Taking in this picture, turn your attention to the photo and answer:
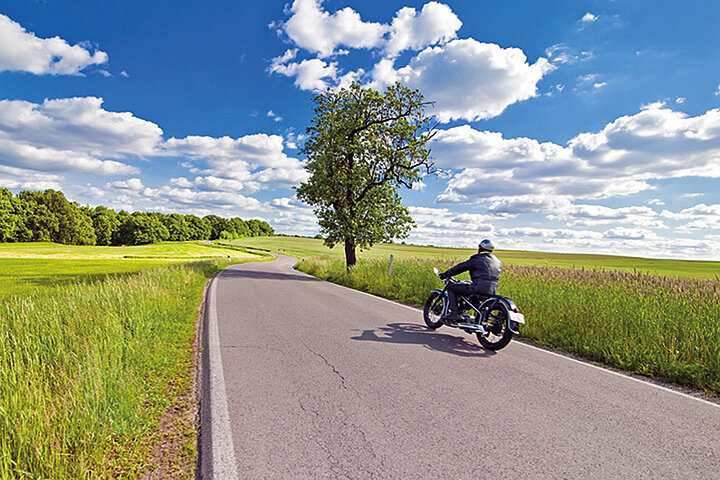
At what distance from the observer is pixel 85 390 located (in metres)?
3.37

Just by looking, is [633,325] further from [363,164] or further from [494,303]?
[363,164]

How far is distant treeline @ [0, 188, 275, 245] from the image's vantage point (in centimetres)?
7144

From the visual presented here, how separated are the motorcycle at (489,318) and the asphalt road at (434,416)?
0.28 m

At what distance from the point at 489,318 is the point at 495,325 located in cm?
62

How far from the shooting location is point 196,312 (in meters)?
9.56

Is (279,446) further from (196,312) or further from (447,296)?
(196,312)

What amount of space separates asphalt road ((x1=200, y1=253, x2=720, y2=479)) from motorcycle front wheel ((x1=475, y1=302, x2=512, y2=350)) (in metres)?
0.21

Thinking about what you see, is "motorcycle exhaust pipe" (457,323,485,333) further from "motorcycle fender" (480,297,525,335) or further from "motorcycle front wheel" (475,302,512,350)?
"motorcycle fender" (480,297,525,335)

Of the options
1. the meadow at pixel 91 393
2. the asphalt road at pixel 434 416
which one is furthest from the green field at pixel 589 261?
the meadow at pixel 91 393

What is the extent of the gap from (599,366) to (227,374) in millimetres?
5432

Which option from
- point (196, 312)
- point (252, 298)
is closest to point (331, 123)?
point (252, 298)

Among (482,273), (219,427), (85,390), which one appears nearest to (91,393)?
(85,390)

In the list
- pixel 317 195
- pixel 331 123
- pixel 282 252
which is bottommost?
pixel 282 252

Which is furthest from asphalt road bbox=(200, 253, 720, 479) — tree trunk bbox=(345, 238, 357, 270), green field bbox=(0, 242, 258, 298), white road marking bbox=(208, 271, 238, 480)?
green field bbox=(0, 242, 258, 298)
